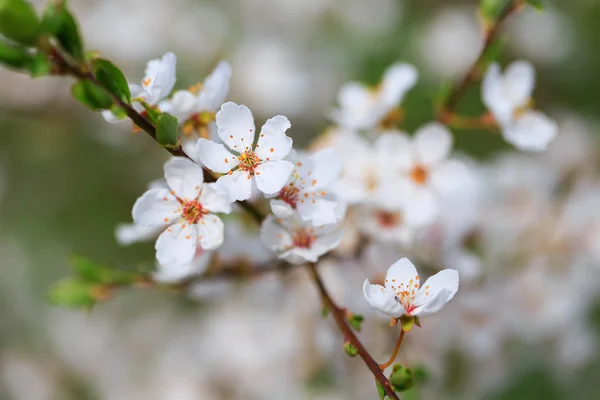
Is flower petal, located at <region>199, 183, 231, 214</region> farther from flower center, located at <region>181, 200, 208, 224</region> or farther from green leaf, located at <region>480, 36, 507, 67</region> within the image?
green leaf, located at <region>480, 36, 507, 67</region>

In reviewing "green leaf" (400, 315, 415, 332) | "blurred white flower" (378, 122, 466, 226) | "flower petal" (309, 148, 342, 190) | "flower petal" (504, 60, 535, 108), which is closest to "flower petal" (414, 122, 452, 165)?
"blurred white flower" (378, 122, 466, 226)

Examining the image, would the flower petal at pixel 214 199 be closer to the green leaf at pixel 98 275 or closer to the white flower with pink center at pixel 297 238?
the white flower with pink center at pixel 297 238

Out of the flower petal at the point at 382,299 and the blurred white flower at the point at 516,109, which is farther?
the blurred white flower at the point at 516,109

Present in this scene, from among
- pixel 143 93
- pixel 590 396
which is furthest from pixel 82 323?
pixel 590 396

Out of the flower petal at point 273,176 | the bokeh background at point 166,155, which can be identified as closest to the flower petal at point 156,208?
the flower petal at point 273,176

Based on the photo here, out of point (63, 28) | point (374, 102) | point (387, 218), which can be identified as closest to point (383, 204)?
point (387, 218)

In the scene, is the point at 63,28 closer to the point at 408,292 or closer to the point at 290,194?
the point at 290,194
